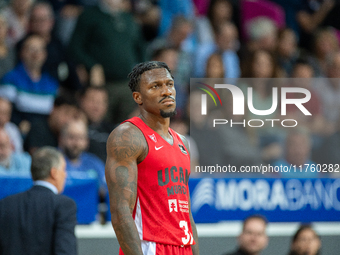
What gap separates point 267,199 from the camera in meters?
6.18

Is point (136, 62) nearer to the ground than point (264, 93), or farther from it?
farther from it

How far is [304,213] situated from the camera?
247 inches

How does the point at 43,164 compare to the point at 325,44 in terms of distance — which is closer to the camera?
the point at 43,164

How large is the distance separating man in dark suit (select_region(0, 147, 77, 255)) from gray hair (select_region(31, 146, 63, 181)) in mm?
100

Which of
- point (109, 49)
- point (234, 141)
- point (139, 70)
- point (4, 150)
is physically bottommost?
point (4, 150)

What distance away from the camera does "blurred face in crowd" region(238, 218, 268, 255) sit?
576 cm

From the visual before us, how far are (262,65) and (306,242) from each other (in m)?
3.22

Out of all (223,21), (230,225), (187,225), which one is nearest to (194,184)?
(230,225)

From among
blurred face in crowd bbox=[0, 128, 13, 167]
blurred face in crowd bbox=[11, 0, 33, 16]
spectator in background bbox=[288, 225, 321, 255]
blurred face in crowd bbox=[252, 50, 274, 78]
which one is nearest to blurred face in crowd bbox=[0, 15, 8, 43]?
blurred face in crowd bbox=[11, 0, 33, 16]

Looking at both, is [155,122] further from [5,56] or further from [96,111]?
[5,56]

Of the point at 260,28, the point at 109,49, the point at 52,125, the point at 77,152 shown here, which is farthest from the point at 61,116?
the point at 260,28

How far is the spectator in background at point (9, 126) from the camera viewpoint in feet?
20.3

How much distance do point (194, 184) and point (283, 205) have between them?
116cm

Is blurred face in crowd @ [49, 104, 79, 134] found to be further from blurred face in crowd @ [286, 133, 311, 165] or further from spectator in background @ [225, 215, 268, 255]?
blurred face in crowd @ [286, 133, 311, 165]
